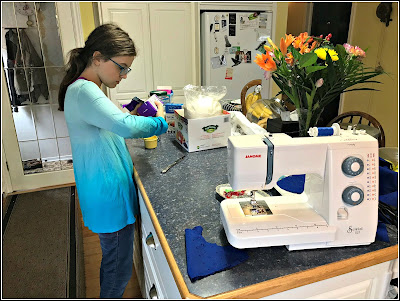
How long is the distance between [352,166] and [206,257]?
50 centimetres

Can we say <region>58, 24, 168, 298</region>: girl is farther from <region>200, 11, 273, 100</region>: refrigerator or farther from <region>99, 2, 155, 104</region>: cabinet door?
<region>200, 11, 273, 100</region>: refrigerator

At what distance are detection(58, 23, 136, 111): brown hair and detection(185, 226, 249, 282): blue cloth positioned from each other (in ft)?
2.85

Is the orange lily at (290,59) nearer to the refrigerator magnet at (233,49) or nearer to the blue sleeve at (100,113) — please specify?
the blue sleeve at (100,113)

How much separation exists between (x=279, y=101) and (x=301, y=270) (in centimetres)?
111

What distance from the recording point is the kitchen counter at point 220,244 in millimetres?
826

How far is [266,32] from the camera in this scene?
3.87m

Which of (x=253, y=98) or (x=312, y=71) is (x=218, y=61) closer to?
(x=253, y=98)

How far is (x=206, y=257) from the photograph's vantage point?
2.97 ft

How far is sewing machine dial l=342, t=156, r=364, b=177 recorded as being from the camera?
3.02 ft

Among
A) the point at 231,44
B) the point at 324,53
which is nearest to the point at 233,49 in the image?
the point at 231,44

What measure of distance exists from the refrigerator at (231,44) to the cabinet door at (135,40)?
66cm

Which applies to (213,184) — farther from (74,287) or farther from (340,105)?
(340,105)

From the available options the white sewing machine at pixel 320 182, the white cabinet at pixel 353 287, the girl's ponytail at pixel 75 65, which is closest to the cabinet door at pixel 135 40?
the girl's ponytail at pixel 75 65

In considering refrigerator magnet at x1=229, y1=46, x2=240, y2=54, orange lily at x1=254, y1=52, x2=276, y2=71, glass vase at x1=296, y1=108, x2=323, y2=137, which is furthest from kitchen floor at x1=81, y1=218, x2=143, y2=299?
refrigerator magnet at x1=229, y1=46, x2=240, y2=54
